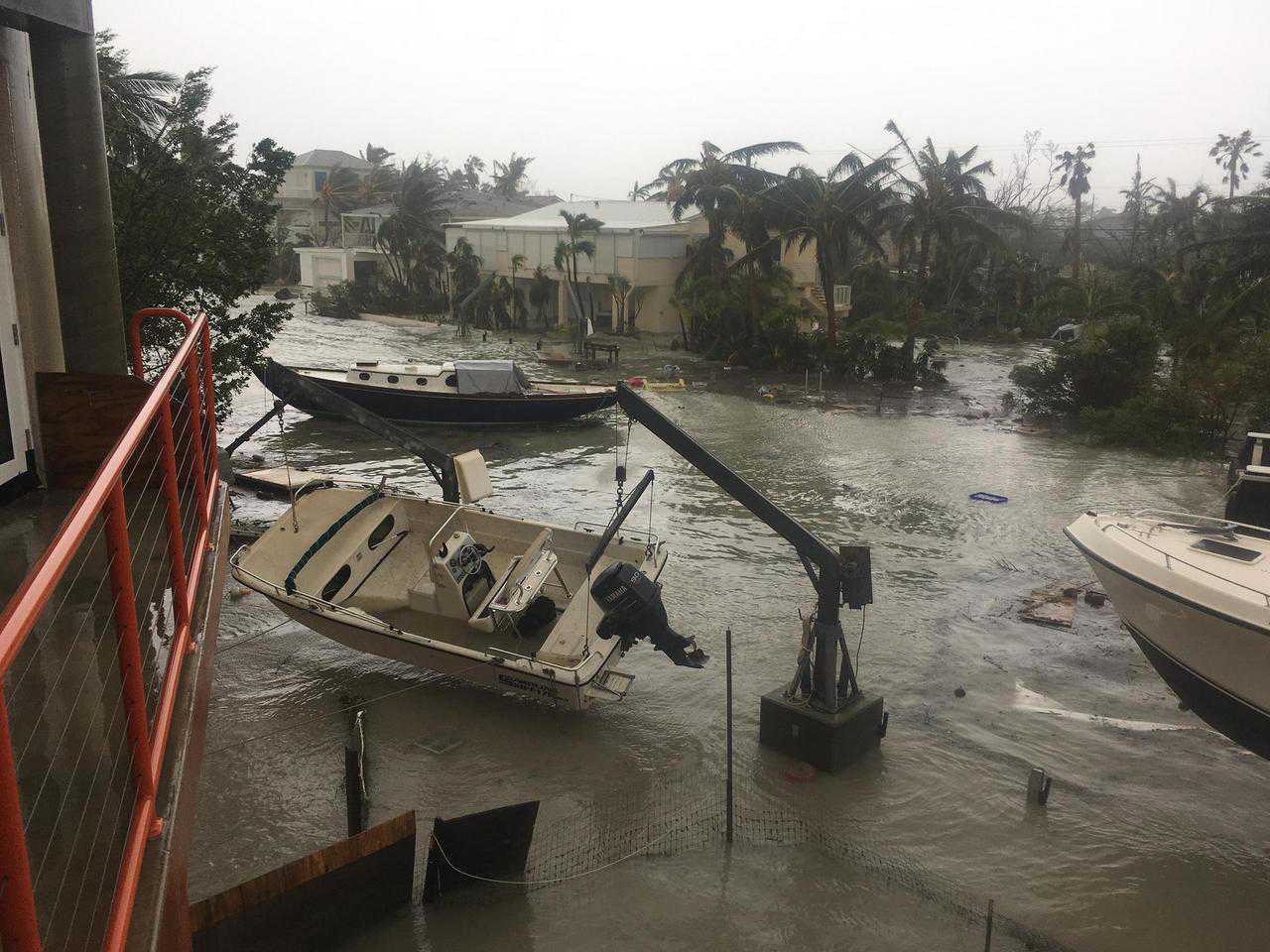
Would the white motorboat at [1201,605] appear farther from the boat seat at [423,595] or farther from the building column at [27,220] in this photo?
the building column at [27,220]

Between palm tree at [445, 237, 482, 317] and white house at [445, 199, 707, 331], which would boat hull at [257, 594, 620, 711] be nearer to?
white house at [445, 199, 707, 331]

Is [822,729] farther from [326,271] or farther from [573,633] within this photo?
[326,271]

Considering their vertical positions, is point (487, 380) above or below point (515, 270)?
below

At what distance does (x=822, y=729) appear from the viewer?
9.41m

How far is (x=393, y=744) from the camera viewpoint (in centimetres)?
999

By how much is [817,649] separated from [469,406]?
17.6 metres

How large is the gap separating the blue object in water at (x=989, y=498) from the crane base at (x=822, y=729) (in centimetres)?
1038

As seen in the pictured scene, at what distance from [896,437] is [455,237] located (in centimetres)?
3394

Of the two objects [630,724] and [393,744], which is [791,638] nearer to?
[630,724]

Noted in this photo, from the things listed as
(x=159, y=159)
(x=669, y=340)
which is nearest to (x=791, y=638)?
(x=159, y=159)

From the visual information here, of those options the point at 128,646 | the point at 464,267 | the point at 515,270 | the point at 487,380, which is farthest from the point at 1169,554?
the point at 464,267

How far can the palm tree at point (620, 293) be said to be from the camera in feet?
143

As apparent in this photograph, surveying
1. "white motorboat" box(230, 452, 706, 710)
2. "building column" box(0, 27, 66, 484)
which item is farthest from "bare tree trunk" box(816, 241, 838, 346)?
"building column" box(0, 27, 66, 484)

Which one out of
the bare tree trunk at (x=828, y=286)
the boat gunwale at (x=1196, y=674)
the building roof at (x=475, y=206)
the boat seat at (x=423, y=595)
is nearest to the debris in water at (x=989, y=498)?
the boat gunwale at (x=1196, y=674)
